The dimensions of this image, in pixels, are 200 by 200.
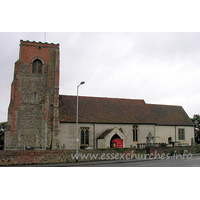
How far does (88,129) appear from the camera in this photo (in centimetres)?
3466

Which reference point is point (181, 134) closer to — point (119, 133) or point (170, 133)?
point (170, 133)

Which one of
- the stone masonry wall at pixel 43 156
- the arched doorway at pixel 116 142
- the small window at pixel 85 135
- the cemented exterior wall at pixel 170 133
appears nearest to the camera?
the stone masonry wall at pixel 43 156

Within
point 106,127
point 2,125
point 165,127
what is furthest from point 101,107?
point 2,125

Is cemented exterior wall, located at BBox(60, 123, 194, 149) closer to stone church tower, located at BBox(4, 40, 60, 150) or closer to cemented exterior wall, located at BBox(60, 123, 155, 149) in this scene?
cemented exterior wall, located at BBox(60, 123, 155, 149)

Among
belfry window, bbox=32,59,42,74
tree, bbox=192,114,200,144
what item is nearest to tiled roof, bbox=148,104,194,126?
tree, bbox=192,114,200,144

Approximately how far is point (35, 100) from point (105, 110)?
1138 centimetres

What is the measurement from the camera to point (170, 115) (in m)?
43.3

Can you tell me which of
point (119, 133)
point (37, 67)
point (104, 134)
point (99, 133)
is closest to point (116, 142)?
point (119, 133)

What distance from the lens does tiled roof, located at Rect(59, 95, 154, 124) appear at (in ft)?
115

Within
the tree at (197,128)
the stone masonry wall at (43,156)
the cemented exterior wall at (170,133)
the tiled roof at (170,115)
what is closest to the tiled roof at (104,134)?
the stone masonry wall at (43,156)

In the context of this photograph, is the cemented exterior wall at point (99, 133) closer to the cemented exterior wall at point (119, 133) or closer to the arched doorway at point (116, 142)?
the cemented exterior wall at point (119, 133)

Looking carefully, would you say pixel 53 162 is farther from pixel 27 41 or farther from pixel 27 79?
pixel 27 41

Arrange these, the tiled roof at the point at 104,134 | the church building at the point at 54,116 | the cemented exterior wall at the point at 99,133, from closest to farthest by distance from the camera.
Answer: the church building at the point at 54,116 → the cemented exterior wall at the point at 99,133 → the tiled roof at the point at 104,134

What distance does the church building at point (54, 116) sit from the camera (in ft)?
104
